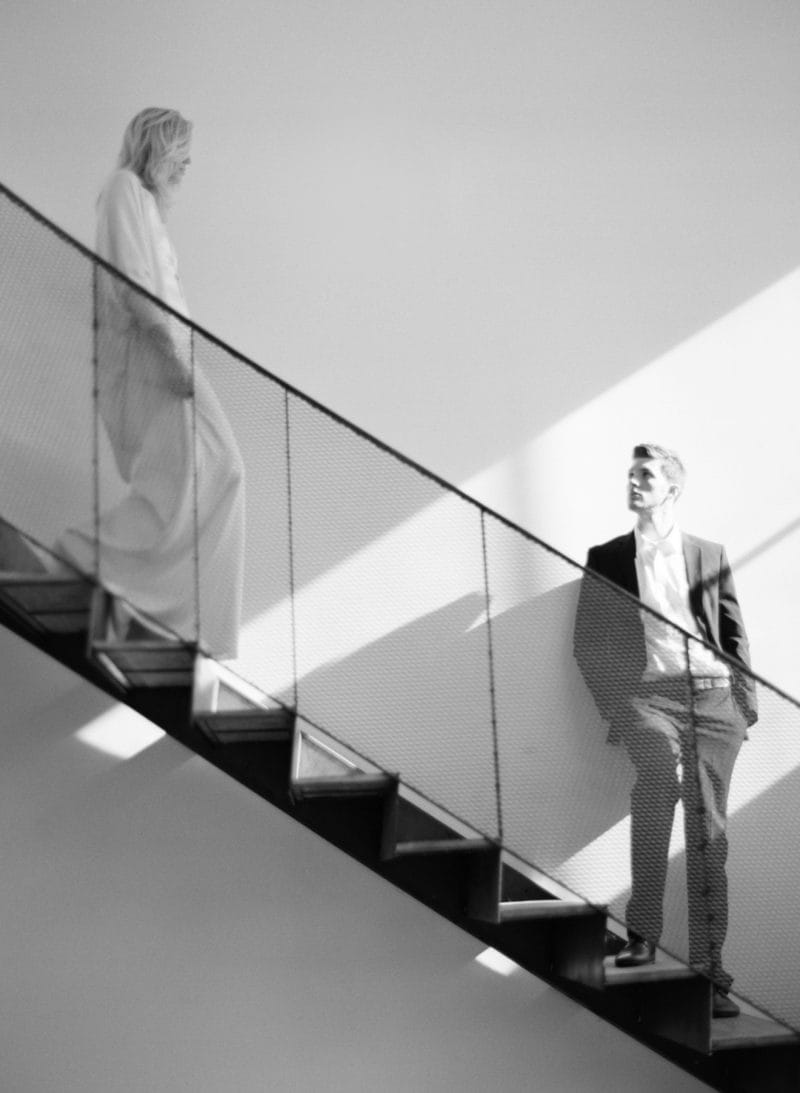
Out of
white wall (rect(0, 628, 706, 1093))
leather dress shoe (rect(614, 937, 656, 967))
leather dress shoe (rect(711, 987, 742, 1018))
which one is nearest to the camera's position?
leather dress shoe (rect(614, 937, 656, 967))

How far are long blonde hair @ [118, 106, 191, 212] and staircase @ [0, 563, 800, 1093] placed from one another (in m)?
1.55

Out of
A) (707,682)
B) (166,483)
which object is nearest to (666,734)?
(707,682)

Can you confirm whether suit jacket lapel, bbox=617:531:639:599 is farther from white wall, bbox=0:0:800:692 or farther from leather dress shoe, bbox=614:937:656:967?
leather dress shoe, bbox=614:937:656:967

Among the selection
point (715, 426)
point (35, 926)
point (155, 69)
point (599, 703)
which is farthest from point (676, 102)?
point (35, 926)

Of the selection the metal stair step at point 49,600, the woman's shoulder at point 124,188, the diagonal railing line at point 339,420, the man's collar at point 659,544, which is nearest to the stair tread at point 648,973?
the diagonal railing line at point 339,420

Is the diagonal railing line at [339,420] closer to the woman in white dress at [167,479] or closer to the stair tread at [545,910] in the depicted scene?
the woman in white dress at [167,479]

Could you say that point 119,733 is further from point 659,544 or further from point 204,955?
point 659,544

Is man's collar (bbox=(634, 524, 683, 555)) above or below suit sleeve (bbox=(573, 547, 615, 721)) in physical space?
above

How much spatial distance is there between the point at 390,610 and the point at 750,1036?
6.04 ft

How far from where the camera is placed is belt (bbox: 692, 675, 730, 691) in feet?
16.4

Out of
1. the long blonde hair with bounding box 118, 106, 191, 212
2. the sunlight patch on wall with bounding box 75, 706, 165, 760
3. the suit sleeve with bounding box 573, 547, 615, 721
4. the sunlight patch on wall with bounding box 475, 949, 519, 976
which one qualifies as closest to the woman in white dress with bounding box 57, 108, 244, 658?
the long blonde hair with bounding box 118, 106, 191, 212

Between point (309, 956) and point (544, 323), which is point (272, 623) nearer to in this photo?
point (309, 956)

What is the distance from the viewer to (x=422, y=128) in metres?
7.00

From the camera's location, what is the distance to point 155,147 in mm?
5398
